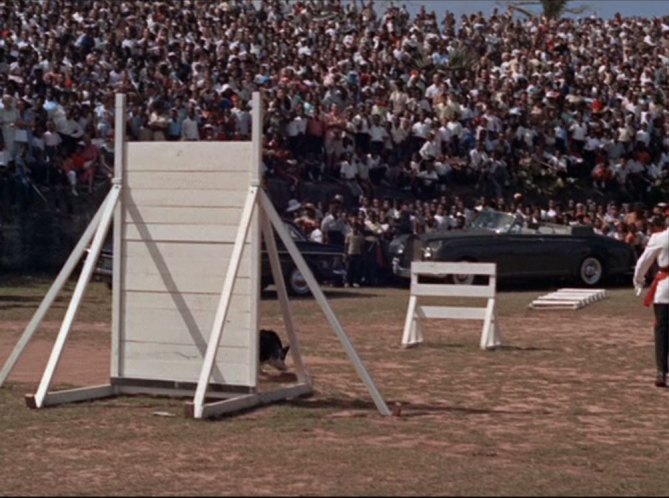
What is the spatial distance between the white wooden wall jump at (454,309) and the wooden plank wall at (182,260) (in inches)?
233

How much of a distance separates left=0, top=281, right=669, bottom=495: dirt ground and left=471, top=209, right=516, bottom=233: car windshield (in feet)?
44.4

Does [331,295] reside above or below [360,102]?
below

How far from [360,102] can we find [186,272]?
925 inches

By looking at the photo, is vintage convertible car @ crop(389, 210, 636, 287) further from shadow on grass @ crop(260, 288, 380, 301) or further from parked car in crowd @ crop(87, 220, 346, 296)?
parked car in crowd @ crop(87, 220, 346, 296)

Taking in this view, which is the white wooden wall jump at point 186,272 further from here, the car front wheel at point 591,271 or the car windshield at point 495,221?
the car front wheel at point 591,271

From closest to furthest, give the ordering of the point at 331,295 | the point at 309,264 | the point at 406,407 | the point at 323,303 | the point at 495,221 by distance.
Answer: the point at 323,303 < the point at 406,407 < the point at 331,295 < the point at 309,264 < the point at 495,221

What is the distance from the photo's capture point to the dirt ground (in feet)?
29.1

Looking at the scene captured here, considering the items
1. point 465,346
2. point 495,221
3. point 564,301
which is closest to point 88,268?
point 465,346

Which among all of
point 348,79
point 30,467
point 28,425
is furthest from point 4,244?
point 30,467

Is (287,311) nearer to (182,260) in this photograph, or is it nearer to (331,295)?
(182,260)

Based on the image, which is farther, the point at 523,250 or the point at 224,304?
the point at 523,250

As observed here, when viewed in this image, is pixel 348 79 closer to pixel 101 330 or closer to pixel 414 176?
pixel 414 176

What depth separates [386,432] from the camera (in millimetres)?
11039

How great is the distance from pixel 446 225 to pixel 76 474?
24673 mm
